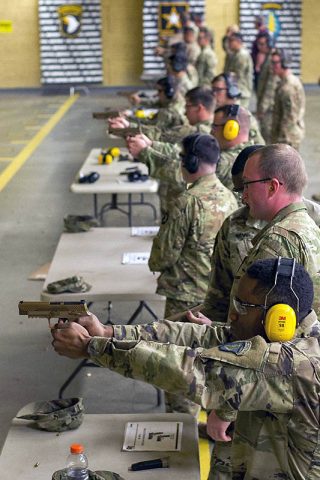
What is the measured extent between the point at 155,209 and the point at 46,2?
45.7ft

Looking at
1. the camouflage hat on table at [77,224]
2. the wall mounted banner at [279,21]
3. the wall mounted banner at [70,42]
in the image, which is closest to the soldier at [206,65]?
the wall mounted banner at [279,21]

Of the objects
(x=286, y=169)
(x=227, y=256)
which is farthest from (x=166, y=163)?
(x=286, y=169)

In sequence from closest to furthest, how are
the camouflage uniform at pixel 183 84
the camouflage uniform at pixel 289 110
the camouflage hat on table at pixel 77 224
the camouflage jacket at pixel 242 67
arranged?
the camouflage hat on table at pixel 77 224 → the camouflage uniform at pixel 183 84 → the camouflage uniform at pixel 289 110 → the camouflage jacket at pixel 242 67

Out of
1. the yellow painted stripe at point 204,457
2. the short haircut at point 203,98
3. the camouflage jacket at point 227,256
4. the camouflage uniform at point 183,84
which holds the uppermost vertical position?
the short haircut at point 203,98

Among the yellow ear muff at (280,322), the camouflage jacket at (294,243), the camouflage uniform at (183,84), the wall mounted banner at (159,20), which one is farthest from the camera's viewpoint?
the wall mounted banner at (159,20)

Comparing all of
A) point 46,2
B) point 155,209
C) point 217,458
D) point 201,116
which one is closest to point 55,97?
point 46,2

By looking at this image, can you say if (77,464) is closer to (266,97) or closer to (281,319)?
(281,319)

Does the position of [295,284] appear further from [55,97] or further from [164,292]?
[55,97]

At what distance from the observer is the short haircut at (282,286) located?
3.12 metres

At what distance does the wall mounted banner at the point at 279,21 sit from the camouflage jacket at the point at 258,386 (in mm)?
21472

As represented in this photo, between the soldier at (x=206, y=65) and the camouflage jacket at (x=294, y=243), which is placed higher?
the camouflage jacket at (x=294, y=243)

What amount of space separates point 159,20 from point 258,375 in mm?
21600

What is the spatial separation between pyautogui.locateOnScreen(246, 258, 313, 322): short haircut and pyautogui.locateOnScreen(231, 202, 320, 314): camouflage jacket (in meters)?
0.75

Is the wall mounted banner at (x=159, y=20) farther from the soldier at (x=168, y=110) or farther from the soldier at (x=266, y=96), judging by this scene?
the soldier at (x=168, y=110)
